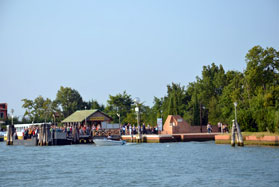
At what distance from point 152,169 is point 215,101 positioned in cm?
5055

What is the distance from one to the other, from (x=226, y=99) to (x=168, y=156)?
130 ft

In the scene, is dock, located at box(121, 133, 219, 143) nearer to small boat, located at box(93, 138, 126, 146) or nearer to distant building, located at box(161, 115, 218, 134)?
small boat, located at box(93, 138, 126, 146)

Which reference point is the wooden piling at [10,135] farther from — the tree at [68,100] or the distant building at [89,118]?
the tree at [68,100]

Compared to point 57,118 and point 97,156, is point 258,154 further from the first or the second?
point 57,118

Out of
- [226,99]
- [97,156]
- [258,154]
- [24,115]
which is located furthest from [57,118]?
[258,154]

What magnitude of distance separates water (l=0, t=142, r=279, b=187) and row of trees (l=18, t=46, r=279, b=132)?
8959 millimetres

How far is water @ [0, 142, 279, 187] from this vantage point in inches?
1152

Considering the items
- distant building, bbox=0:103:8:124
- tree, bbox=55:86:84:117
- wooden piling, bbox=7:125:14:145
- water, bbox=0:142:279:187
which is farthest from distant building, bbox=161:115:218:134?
distant building, bbox=0:103:8:124

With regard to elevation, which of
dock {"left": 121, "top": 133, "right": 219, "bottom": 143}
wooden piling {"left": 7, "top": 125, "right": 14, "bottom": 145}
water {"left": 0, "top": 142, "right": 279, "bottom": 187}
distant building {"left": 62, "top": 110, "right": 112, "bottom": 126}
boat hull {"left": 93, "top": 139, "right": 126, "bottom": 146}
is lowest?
water {"left": 0, "top": 142, "right": 279, "bottom": 187}

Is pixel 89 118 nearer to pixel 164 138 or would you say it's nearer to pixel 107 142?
pixel 107 142

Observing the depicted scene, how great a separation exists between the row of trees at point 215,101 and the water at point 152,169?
8959 millimetres

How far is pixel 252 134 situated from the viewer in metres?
49.5

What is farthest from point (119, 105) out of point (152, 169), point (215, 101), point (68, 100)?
point (152, 169)

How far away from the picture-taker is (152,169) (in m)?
35.3
